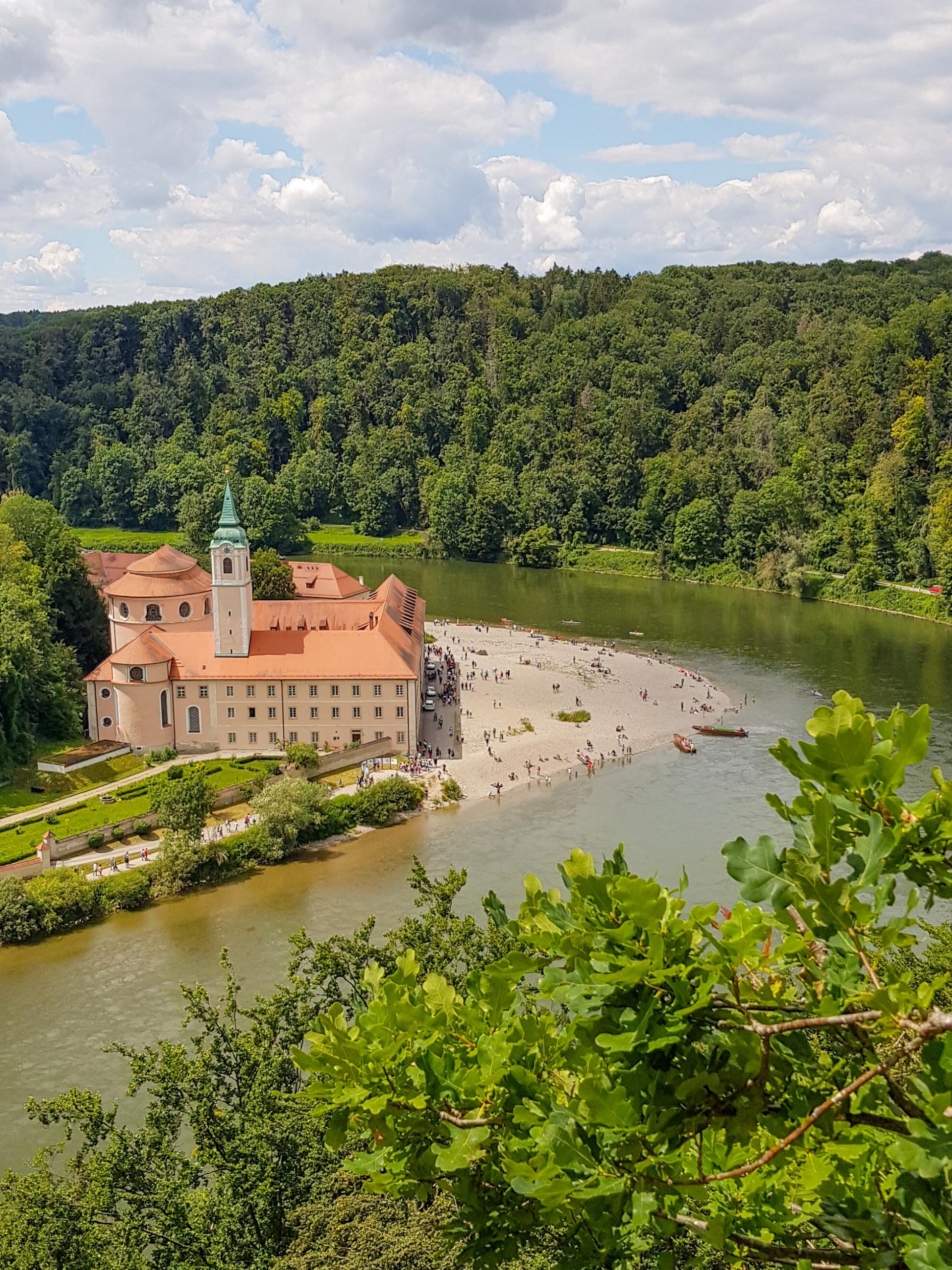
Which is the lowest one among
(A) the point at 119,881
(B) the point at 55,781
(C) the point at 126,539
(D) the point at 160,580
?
(A) the point at 119,881

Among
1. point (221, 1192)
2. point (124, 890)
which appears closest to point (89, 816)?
point (124, 890)

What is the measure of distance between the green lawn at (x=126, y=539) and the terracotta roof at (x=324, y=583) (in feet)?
92.5

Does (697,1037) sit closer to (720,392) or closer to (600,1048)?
(600,1048)

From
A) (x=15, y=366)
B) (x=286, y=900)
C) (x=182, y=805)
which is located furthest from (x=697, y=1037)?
(x=15, y=366)

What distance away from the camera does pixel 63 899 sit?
26.8 meters

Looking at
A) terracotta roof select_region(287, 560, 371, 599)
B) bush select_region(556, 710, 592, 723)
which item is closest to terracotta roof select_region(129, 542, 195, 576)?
terracotta roof select_region(287, 560, 371, 599)

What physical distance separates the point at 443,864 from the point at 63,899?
9.94m

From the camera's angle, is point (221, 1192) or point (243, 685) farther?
point (243, 685)

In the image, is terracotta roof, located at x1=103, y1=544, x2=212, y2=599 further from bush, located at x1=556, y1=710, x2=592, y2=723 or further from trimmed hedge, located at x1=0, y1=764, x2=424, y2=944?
bush, located at x1=556, y1=710, x2=592, y2=723

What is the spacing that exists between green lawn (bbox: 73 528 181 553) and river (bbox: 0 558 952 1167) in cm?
4884

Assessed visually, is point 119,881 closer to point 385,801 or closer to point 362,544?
point 385,801

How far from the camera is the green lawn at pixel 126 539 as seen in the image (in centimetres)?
8969

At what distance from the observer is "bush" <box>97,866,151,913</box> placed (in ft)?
90.9

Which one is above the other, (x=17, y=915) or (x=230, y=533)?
(x=230, y=533)
